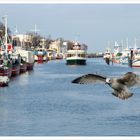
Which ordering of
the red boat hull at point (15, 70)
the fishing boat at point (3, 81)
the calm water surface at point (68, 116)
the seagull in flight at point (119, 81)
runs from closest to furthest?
the seagull in flight at point (119, 81), the calm water surface at point (68, 116), the fishing boat at point (3, 81), the red boat hull at point (15, 70)

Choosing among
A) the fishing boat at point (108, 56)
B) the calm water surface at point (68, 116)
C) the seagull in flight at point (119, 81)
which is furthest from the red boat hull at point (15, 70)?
the fishing boat at point (108, 56)

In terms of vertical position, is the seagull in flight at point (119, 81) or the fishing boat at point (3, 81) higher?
the seagull in flight at point (119, 81)

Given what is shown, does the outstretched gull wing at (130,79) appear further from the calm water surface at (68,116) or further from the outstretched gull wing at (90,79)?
the calm water surface at (68,116)

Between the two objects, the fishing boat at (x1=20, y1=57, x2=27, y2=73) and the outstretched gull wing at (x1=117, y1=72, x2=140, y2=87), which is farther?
the fishing boat at (x1=20, y1=57, x2=27, y2=73)

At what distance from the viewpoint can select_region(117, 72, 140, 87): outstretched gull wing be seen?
10.1 meters

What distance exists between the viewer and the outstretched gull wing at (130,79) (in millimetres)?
10089

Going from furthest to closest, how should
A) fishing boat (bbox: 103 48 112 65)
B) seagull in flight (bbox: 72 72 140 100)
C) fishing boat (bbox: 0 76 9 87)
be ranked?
fishing boat (bbox: 103 48 112 65)
fishing boat (bbox: 0 76 9 87)
seagull in flight (bbox: 72 72 140 100)

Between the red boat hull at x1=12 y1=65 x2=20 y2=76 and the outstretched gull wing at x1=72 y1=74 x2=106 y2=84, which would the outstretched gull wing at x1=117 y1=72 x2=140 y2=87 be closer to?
the outstretched gull wing at x1=72 y1=74 x2=106 y2=84

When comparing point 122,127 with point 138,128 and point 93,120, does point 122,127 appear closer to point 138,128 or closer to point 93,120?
point 138,128

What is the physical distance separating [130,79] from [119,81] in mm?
443

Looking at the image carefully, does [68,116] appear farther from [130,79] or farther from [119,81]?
[130,79]

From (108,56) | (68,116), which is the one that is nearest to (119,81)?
(68,116)

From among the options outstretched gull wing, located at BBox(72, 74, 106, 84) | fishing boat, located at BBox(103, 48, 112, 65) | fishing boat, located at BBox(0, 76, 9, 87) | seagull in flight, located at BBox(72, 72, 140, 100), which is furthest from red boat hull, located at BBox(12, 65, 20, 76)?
fishing boat, located at BBox(103, 48, 112, 65)

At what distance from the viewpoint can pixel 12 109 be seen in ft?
85.6
